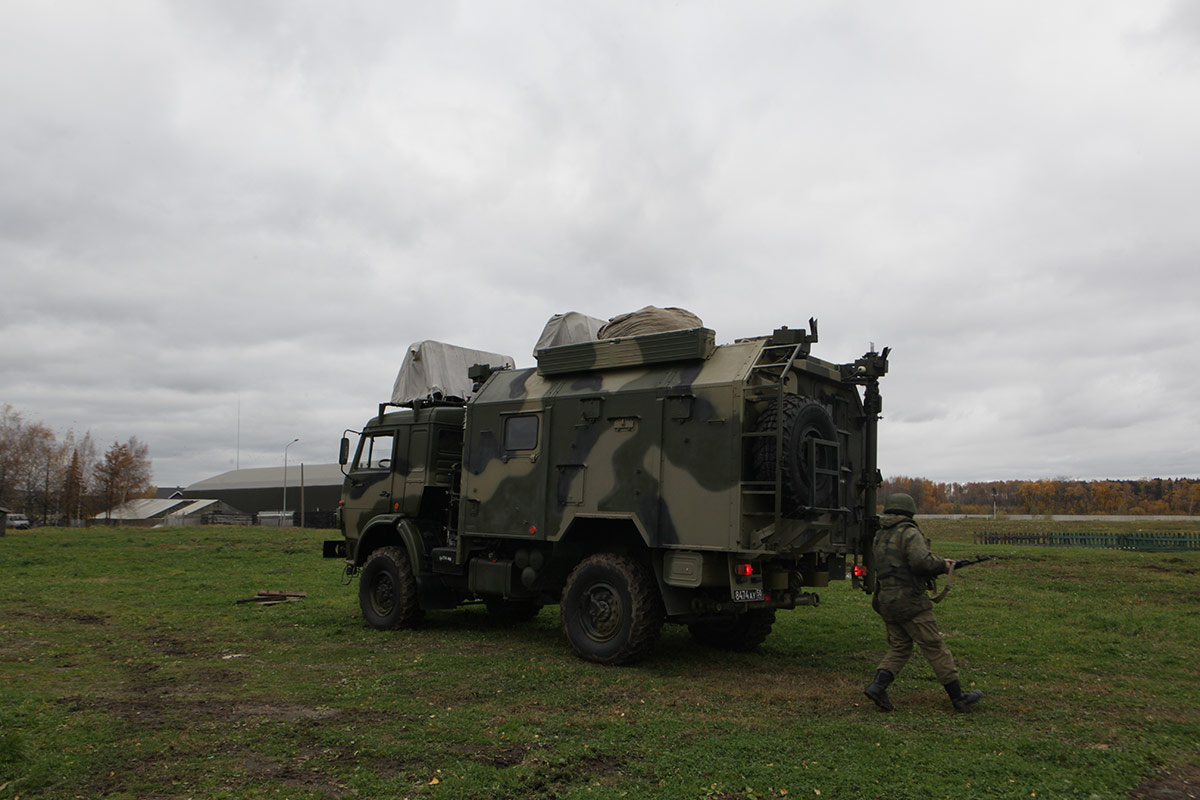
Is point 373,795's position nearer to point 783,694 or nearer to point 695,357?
point 783,694

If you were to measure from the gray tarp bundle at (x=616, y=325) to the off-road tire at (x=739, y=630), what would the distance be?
11.2 ft

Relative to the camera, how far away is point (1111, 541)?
1235 inches

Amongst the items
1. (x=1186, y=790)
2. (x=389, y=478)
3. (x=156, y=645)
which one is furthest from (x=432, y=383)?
(x=1186, y=790)

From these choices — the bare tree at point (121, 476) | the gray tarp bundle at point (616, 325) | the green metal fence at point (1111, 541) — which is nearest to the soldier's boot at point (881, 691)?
the gray tarp bundle at point (616, 325)

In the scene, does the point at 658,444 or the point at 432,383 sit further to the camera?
the point at 432,383

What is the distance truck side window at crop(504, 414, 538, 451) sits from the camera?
10.0m

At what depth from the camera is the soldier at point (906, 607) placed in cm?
686

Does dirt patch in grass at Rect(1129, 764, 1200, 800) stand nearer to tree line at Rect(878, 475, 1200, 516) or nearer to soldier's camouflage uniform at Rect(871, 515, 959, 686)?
soldier's camouflage uniform at Rect(871, 515, 959, 686)

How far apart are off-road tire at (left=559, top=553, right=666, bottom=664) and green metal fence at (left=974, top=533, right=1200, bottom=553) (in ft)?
89.1

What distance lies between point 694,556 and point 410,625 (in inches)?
196

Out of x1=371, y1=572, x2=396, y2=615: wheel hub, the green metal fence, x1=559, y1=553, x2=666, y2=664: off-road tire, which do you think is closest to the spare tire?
x1=559, y1=553, x2=666, y2=664: off-road tire

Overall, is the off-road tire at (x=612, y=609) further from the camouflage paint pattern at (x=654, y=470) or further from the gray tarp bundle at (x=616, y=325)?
the gray tarp bundle at (x=616, y=325)

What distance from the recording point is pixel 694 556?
8.23 m

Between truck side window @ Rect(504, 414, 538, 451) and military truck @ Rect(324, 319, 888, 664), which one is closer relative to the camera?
military truck @ Rect(324, 319, 888, 664)
